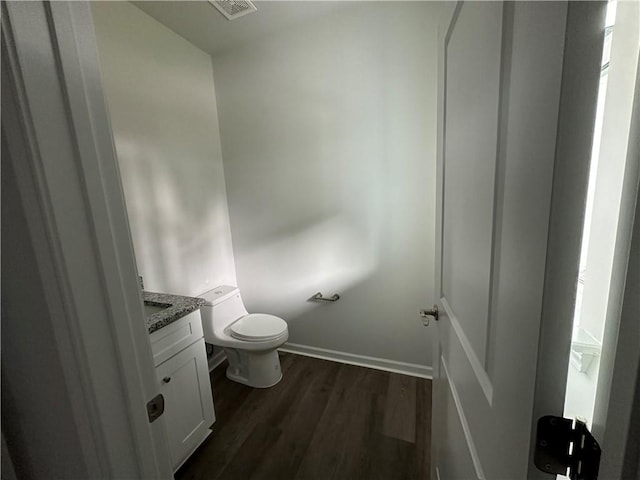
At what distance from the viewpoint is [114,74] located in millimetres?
1447

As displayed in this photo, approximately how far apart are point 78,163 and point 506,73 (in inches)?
28.2

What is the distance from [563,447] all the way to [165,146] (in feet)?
7.15

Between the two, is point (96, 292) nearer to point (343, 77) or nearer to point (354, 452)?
point (354, 452)

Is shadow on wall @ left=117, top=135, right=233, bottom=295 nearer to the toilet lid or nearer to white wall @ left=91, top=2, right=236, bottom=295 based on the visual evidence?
white wall @ left=91, top=2, right=236, bottom=295

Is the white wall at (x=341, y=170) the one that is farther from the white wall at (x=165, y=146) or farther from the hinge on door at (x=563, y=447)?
the hinge on door at (x=563, y=447)

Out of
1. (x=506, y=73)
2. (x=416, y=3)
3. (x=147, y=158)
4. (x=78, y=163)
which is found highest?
(x=416, y=3)

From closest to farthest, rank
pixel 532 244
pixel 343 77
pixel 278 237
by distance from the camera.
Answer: pixel 532 244
pixel 343 77
pixel 278 237

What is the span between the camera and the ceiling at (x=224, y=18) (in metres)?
1.57

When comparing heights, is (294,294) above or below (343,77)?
below

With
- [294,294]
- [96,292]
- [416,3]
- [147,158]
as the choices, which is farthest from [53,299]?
[416,3]

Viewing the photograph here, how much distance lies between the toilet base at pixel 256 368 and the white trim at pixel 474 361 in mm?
1420

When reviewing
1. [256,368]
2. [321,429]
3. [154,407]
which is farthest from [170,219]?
[321,429]

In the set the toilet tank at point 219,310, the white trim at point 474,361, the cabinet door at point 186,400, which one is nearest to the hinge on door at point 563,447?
the white trim at point 474,361

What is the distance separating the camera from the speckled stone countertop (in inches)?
46.0
